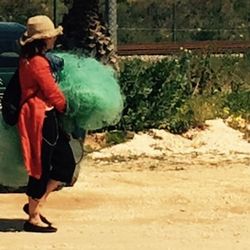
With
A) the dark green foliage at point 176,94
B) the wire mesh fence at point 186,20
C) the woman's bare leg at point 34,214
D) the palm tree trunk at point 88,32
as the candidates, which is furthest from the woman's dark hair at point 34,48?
the wire mesh fence at point 186,20

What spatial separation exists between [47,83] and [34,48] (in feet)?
1.01

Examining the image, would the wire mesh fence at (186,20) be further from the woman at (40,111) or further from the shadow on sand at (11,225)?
the woman at (40,111)

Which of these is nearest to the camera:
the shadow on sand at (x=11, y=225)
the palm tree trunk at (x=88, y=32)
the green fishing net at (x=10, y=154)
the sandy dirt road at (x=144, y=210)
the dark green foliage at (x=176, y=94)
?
the sandy dirt road at (x=144, y=210)

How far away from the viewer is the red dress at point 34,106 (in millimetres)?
8438

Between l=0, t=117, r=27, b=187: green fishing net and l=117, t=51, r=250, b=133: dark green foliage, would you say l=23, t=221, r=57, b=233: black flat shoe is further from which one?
l=117, t=51, r=250, b=133: dark green foliage

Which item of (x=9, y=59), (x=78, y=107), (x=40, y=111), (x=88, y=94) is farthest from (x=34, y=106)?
(x=9, y=59)

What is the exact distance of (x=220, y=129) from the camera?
14391 mm

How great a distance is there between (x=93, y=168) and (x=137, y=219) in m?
2.86

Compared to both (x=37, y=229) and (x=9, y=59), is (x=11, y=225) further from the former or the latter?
(x=9, y=59)

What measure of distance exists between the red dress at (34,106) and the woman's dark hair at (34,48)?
4 centimetres

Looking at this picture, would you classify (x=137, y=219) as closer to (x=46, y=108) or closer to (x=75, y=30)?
(x=46, y=108)

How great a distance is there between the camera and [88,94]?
8.74 metres

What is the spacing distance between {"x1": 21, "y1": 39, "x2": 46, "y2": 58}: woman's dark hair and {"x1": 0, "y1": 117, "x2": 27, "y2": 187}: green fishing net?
22.9 inches

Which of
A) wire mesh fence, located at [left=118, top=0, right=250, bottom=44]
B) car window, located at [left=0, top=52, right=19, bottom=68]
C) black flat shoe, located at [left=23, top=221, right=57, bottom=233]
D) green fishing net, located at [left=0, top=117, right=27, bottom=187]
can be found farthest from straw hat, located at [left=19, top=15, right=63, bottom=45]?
wire mesh fence, located at [left=118, top=0, right=250, bottom=44]
